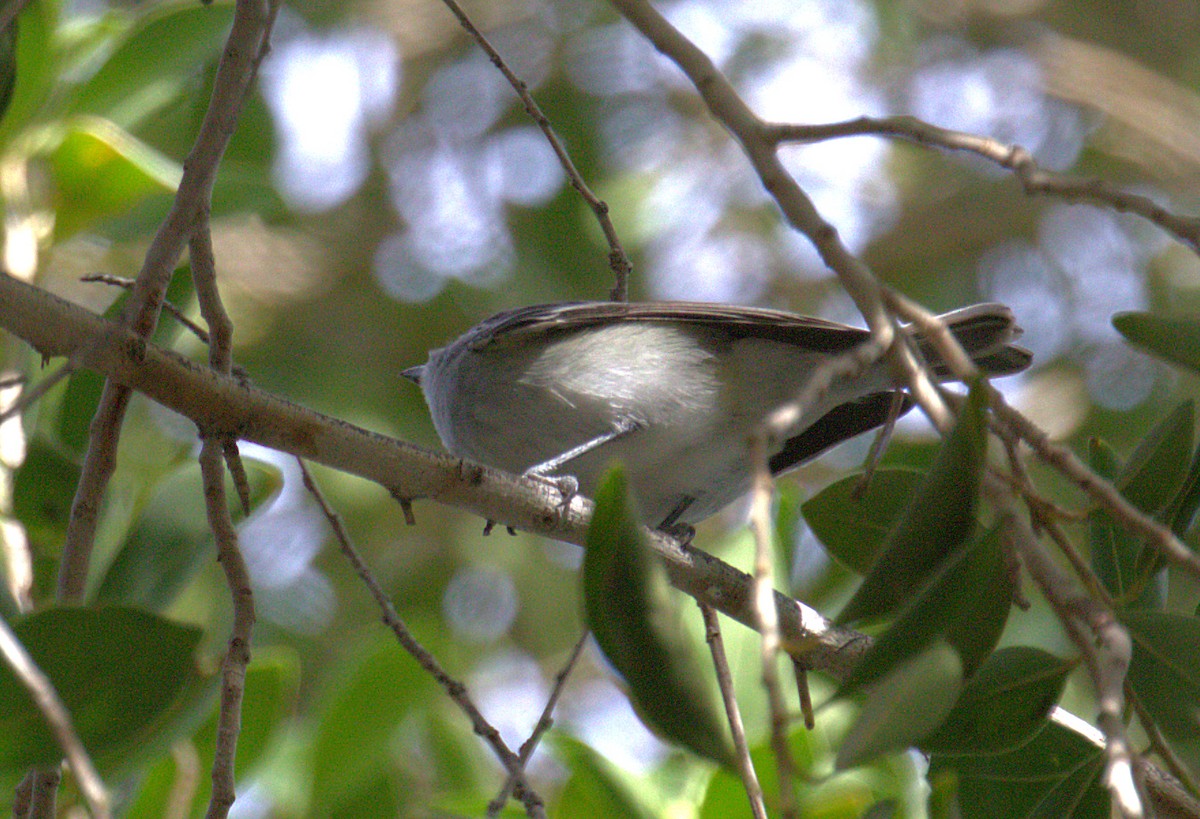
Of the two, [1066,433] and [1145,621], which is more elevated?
[1145,621]

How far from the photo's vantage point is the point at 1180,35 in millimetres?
8359

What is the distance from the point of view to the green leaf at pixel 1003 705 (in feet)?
5.07

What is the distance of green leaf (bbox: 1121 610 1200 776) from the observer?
1.57 metres

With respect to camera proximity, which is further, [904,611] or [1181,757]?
[1181,757]

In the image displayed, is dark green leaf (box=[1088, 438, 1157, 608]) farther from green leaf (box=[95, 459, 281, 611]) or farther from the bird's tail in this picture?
green leaf (box=[95, 459, 281, 611])

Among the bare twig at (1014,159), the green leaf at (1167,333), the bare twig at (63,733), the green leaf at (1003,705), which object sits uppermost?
the bare twig at (1014,159)

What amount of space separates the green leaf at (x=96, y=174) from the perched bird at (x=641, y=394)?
45.8 inches

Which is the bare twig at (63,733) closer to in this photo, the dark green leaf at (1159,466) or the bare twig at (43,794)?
the bare twig at (43,794)

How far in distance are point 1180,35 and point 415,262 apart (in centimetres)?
585

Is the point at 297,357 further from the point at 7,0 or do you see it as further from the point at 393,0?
the point at 7,0

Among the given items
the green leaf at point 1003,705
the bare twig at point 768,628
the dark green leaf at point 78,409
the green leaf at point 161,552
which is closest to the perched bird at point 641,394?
the green leaf at point 161,552

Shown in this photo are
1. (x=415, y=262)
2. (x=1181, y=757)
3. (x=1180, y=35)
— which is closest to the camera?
(x=1181, y=757)

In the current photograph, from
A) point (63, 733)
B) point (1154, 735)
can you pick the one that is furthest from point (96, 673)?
point (1154, 735)

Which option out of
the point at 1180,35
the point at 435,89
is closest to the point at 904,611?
the point at 435,89
